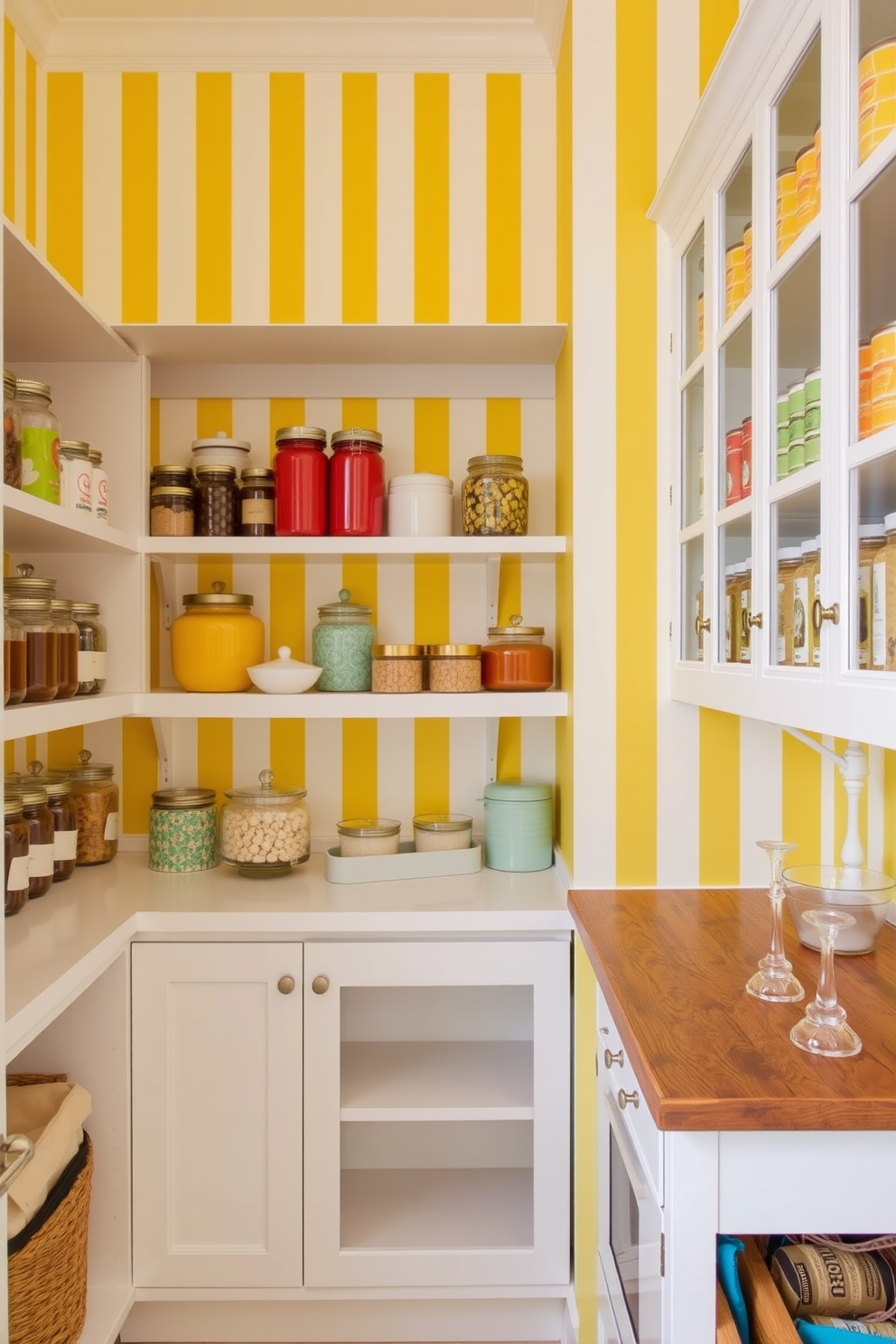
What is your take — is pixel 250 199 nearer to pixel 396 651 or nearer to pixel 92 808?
pixel 396 651

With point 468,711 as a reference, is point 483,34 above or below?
above

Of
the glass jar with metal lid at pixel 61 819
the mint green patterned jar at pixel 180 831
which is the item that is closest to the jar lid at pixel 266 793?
the mint green patterned jar at pixel 180 831

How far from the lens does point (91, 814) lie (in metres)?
2.22

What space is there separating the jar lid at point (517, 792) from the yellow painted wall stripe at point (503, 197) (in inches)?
43.0

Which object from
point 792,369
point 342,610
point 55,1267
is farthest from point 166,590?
point 792,369

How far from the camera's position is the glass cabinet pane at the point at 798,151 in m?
1.20

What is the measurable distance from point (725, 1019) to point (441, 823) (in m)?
1.01

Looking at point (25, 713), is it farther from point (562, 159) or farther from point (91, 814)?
point (562, 159)

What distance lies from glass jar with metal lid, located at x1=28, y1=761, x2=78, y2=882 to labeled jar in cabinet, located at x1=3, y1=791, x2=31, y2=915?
0.17 m

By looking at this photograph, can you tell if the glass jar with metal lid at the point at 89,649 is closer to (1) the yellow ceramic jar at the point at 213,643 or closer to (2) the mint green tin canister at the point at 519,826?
(1) the yellow ceramic jar at the point at 213,643

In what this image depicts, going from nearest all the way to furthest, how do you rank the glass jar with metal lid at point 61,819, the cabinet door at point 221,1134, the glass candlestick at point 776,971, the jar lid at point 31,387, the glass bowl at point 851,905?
the glass candlestick at point 776,971 < the glass bowl at point 851,905 < the jar lid at point 31,387 < the cabinet door at point 221,1134 < the glass jar with metal lid at point 61,819

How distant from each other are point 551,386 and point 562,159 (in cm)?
49

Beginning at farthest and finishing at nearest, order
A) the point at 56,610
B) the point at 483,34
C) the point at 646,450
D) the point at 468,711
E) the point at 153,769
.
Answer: the point at 153,769 → the point at 483,34 → the point at 468,711 → the point at 646,450 → the point at 56,610

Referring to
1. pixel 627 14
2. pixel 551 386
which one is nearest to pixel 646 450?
pixel 551 386
